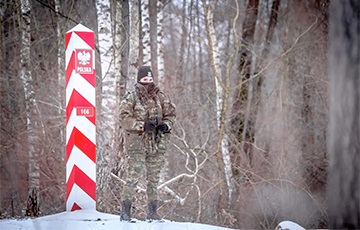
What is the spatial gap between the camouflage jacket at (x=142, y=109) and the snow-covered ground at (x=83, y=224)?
39.4 inches

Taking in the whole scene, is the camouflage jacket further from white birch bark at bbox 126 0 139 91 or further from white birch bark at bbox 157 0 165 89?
white birch bark at bbox 157 0 165 89

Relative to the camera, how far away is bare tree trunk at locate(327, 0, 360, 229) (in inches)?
40.9

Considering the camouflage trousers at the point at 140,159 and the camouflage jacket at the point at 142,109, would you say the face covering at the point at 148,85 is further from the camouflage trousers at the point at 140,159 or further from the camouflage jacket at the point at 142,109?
the camouflage trousers at the point at 140,159

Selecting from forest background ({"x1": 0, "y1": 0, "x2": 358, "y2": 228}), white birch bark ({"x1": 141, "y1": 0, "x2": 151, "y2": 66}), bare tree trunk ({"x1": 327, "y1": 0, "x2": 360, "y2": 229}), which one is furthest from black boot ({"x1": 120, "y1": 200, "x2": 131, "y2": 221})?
white birch bark ({"x1": 141, "y1": 0, "x2": 151, "y2": 66})

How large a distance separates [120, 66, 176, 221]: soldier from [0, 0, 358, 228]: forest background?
1749 mm

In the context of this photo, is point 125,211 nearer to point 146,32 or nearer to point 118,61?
point 118,61

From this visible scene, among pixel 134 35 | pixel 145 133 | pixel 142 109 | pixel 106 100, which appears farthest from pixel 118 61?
pixel 145 133

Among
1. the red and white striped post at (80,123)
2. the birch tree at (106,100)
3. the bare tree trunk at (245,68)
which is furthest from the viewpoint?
the bare tree trunk at (245,68)

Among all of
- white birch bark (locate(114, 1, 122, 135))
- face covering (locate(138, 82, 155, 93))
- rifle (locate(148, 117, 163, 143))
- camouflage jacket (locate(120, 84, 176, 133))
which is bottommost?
rifle (locate(148, 117, 163, 143))

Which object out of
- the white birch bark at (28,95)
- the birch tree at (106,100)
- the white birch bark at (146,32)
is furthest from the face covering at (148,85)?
the white birch bark at (28,95)

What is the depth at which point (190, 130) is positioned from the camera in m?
9.31

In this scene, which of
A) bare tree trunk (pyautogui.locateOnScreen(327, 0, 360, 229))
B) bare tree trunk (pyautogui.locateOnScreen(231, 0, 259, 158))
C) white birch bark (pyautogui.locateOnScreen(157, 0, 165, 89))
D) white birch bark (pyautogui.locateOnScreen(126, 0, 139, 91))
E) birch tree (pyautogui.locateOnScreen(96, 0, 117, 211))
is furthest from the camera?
bare tree trunk (pyautogui.locateOnScreen(231, 0, 259, 158))

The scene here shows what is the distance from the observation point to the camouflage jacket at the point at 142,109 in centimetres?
409

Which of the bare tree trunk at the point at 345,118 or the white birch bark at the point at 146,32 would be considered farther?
the white birch bark at the point at 146,32
